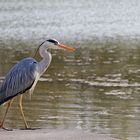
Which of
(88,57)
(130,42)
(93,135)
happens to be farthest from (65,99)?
(130,42)

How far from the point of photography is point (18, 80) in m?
9.47

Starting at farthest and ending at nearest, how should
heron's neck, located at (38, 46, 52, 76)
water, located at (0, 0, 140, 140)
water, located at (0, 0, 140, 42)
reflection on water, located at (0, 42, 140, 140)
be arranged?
water, located at (0, 0, 140, 42)
water, located at (0, 0, 140, 140)
reflection on water, located at (0, 42, 140, 140)
heron's neck, located at (38, 46, 52, 76)

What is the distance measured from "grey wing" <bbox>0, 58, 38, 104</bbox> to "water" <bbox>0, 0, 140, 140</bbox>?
Result: 1.21 metres

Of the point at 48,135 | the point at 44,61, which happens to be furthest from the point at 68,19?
the point at 48,135

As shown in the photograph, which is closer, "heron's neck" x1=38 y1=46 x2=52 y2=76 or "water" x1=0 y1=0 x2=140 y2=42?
"heron's neck" x1=38 y1=46 x2=52 y2=76

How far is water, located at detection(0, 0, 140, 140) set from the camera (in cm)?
1116

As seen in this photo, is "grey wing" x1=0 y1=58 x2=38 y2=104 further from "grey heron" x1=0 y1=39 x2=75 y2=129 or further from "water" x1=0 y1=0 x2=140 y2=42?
"water" x1=0 y1=0 x2=140 y2=42

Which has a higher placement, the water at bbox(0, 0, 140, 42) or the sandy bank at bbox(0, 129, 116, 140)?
the water at bbox(0, 0, 140, 42)

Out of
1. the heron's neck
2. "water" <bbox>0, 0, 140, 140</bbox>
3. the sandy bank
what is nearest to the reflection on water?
"water" <bbox>0, 0, 140, 140</bbox>

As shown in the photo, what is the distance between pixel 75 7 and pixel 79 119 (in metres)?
25.5

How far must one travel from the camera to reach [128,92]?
13.4m

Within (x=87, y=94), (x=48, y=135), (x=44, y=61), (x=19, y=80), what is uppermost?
(x=44, y=61)

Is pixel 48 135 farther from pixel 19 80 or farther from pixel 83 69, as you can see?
pixel 83 69

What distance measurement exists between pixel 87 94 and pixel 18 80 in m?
4.00
